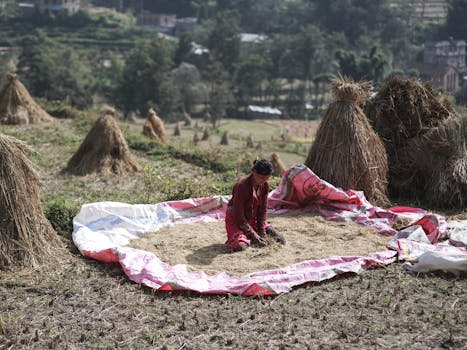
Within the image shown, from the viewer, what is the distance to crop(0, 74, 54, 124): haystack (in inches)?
558

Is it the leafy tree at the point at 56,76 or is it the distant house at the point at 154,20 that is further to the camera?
the distant house at the point at 154,20

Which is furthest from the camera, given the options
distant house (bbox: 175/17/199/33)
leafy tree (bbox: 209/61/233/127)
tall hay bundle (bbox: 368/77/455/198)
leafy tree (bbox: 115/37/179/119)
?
distant house (bbox: 175/17/199/33)

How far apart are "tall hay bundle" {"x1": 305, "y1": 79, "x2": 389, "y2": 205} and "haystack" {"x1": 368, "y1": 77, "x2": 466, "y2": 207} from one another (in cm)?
53

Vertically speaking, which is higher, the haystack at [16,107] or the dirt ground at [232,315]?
the haystack at [16,107]

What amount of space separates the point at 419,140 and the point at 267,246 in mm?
2942

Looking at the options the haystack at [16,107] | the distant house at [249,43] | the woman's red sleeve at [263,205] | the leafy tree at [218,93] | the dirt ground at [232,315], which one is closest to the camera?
the dirt ground at [232,315]

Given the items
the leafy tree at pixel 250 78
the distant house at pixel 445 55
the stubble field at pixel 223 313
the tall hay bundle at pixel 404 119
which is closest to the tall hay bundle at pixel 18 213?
the stubble field at pixel 223 313

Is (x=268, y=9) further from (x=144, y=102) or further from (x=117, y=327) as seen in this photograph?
(x=117, y=327)

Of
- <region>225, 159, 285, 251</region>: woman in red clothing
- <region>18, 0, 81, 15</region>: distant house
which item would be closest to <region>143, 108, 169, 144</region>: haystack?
<region>225, 159, 285, 251</region>: woman in red clothing

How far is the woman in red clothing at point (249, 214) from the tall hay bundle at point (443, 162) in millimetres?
2438

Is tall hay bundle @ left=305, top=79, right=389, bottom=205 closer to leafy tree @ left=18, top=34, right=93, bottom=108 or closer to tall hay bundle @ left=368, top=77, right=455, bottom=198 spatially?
tall hay bundle @ left=368, top=77, right=455, bottom=198

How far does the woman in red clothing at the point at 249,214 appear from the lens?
5.70 metres

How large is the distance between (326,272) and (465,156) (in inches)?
122

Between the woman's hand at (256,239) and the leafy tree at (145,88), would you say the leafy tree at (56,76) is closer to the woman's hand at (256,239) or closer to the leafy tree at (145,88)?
the leafy tree at (145,88)
